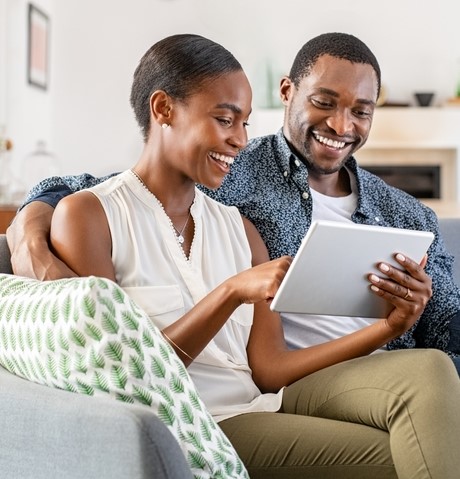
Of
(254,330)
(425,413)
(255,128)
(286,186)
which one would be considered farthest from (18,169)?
(425,413)

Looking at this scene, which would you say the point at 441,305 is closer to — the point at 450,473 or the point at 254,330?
the point at 254,330

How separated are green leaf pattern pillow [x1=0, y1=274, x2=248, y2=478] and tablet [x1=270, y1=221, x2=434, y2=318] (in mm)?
307

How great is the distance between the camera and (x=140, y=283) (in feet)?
5.77

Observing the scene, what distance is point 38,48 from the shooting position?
6812 millimetres

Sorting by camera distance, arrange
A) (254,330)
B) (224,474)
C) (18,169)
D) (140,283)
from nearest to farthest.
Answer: (224,474) → (140,283) → (254,330) → (18,169)

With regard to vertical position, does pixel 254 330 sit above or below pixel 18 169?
above

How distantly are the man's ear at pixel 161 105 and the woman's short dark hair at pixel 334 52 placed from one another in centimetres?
62

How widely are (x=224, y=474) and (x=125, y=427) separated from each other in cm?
26

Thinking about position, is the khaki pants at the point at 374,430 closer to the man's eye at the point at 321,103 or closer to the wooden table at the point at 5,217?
the man's eye at the point at 321,103

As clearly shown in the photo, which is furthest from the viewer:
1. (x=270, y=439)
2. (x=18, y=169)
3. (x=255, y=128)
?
(x=255, y=128)

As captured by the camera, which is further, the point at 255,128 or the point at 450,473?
the point at 255,128

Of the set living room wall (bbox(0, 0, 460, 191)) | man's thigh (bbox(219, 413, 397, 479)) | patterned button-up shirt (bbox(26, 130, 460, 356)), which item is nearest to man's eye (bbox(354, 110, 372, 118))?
patterned button-up shirt (bbox(26, 130, 460, 356))

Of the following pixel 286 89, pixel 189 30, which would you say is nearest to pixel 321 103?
pixel 286 89

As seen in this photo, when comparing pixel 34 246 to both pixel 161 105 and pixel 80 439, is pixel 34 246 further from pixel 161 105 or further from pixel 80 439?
pixel 80 439
